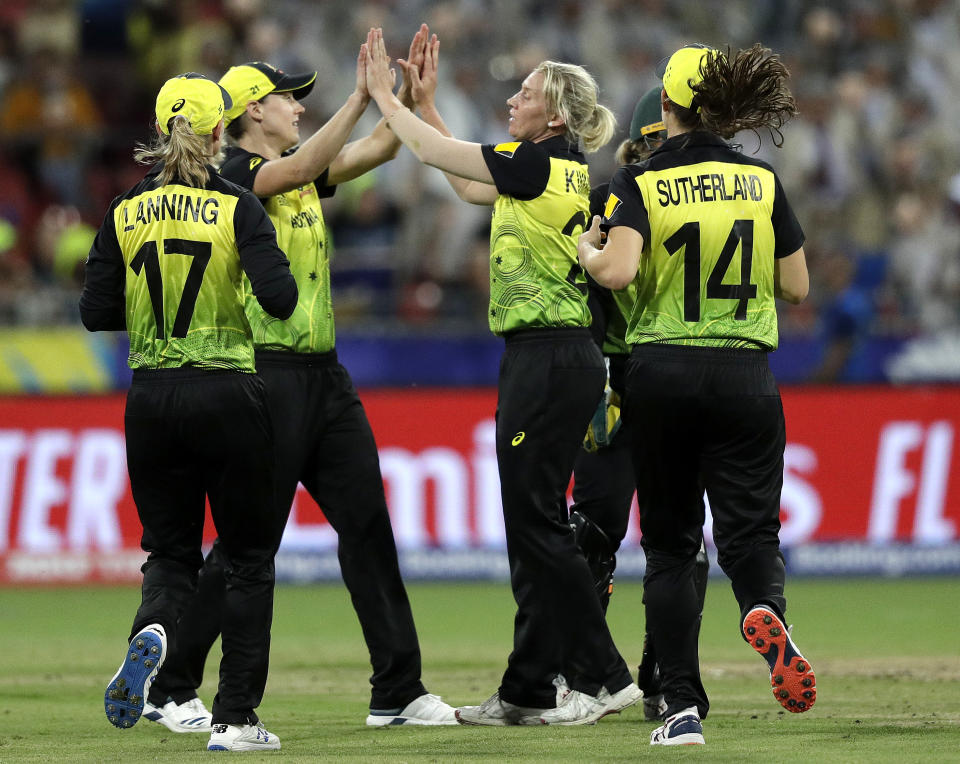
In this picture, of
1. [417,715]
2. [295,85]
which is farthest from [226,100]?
[417,715]

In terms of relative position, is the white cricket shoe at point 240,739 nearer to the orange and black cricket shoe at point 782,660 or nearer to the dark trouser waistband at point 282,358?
the dark trouser waistband at point 282,358

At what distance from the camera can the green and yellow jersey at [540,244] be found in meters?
6.98

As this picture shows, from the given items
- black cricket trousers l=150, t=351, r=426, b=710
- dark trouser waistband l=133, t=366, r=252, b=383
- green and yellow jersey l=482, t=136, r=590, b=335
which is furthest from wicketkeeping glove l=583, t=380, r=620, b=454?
dark trouser waistband l=133, t=366, r=252, b=383

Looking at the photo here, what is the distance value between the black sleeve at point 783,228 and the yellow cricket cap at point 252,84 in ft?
7.28

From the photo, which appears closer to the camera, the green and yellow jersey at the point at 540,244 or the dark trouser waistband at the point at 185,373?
the dark trouser waistband at the point at 185,373

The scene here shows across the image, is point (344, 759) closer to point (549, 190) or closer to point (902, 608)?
point (549, 190)

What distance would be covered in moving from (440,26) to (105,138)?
3.79 m

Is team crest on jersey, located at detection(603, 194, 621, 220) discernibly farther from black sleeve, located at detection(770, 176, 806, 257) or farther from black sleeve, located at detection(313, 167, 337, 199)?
black sleeve, located at detection(313, 167, 337, 199)

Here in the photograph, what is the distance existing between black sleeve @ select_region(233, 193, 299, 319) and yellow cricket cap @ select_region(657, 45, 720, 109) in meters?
1.62

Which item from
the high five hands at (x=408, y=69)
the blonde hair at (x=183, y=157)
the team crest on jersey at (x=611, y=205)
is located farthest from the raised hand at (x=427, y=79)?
the team crest on jersey at (x=611, y=205)

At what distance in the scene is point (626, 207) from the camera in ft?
20.4

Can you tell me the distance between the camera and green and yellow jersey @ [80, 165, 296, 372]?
625 cm

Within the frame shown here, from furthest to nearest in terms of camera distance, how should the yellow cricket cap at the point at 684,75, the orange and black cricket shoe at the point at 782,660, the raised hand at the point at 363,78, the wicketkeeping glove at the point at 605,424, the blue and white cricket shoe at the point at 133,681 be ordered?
the wicketkeeping glove at the point at 605,424, the raised hand at the point at 363,78, the yellow cricket cap at the point at 684,75, the blue and white cricket shoe at the point at 133,681, the orange and black cricket shoe at the point at 782,660

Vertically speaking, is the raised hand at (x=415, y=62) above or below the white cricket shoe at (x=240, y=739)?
above
